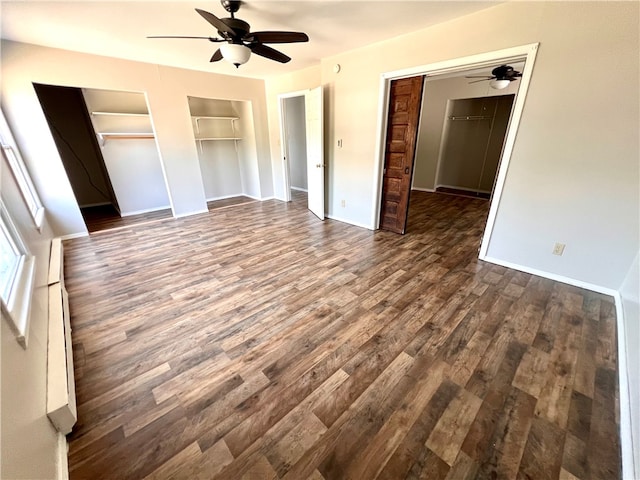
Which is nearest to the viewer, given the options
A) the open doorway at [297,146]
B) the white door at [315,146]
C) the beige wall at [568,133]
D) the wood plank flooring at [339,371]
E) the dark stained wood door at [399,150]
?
the wood plank flooring at [339,371]

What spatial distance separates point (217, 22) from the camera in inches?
75.5

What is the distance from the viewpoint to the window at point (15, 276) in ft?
3.87

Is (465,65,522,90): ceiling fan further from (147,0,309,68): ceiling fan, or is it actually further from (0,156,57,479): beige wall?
(0,156,57,479): beige wall

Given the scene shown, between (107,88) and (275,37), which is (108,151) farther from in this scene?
(275,37)

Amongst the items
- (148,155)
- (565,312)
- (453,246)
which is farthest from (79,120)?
(565,312)

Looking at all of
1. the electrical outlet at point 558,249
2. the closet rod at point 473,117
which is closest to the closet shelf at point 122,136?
the electrical outlet at point 558,249

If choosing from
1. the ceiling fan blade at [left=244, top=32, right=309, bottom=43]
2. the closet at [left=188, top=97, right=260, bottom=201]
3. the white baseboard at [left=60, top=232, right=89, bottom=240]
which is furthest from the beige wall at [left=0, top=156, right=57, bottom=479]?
the closet at [left=188, top=97, right=260, bottom=201]

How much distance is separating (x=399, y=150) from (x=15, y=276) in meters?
3.82

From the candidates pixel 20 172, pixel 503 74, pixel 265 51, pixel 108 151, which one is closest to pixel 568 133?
pixel 503 74

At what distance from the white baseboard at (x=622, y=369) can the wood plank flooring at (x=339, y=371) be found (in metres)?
0.04

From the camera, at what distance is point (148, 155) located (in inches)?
190

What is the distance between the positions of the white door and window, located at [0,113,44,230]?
3.55 metres

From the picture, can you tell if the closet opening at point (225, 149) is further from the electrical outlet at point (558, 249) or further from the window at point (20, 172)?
the electrical outlet at point (558, 249)

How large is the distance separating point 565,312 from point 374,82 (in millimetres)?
3206
